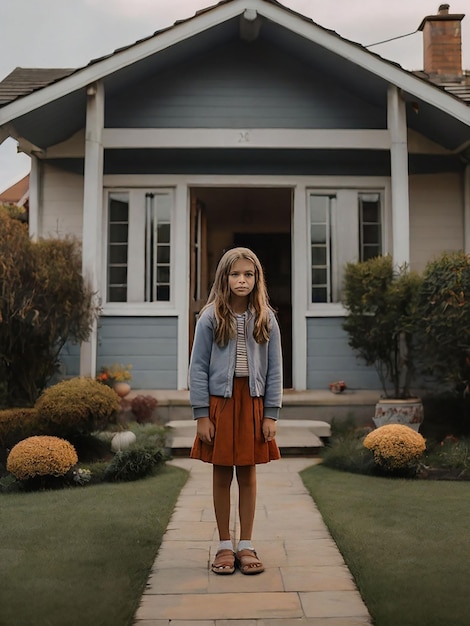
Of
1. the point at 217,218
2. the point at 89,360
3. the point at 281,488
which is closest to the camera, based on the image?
the point at 281,488

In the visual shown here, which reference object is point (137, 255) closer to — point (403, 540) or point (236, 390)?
point (236, 390)

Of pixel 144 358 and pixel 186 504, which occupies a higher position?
pixel 144 358

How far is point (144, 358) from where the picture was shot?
875cm

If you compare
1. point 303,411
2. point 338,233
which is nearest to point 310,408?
point 303,411

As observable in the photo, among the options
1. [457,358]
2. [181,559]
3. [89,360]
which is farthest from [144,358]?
[181,559]

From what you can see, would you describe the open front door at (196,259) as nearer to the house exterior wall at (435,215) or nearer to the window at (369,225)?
the window at (369,225)

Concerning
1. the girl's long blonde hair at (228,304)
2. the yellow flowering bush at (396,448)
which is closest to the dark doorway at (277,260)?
the yellow flowering bush at (396,448)

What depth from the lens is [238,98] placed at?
346 inches

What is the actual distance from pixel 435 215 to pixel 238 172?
2.66 m

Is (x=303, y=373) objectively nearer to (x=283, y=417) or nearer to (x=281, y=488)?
(x=283, y=417)

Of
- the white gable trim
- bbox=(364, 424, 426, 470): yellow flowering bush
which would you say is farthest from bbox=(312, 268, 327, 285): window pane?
bbox=(364, 424, 426, 470): yellow flowering bush

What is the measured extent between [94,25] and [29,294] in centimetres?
555

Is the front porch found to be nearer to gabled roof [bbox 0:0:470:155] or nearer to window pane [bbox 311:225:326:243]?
window pane [bbox 311:225:326:243]

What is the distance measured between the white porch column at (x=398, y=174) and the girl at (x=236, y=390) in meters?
4.67
